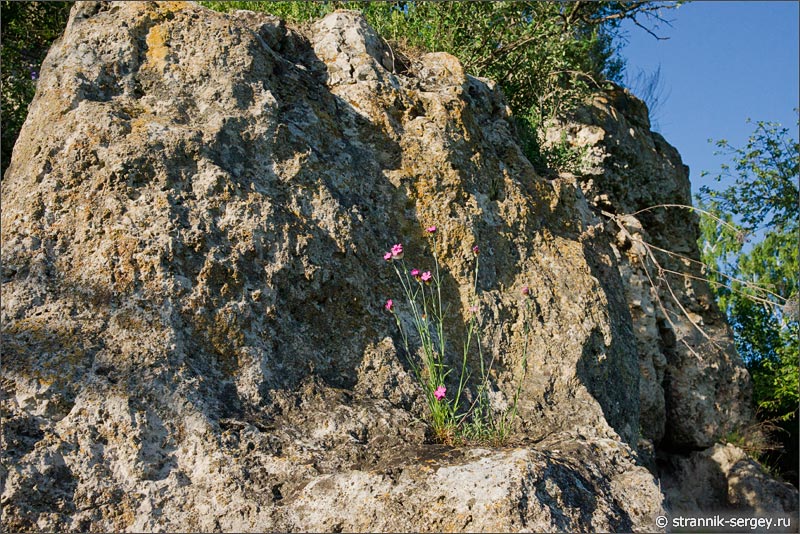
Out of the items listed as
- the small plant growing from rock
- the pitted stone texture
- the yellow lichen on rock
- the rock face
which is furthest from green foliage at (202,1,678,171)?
the small plant growing from rock

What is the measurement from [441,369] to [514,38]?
421 centimetres

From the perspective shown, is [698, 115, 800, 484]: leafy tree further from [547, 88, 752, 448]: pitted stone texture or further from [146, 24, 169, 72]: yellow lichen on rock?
[146, 24, 169, 72]: yellow lichen on rock

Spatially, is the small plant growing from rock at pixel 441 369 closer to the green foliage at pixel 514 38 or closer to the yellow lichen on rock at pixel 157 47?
the yellow lichen on rock at pixel 157 47

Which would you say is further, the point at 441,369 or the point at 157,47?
the point at 157,47

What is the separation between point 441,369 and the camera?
3637mm

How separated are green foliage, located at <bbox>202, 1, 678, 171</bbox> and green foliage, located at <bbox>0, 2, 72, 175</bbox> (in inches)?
49.0

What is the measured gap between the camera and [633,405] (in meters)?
4.90

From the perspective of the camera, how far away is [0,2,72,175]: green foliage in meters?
5.76

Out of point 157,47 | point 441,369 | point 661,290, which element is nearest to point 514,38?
point 661,290

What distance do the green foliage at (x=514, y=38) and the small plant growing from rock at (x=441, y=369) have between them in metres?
2.33

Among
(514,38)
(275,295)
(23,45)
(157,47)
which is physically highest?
(514,38)

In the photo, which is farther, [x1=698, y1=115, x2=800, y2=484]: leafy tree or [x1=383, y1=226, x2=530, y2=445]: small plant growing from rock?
[x1=698, y1=115, x2=800, y2=484]: leafy tree

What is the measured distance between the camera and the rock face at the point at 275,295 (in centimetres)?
282

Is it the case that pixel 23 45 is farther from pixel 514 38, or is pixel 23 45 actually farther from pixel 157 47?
pixel 514 38
